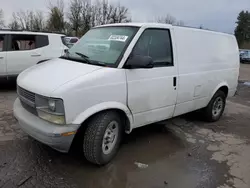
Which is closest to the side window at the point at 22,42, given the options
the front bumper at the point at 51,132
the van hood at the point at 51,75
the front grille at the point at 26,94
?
the van hood at the point at 51,75

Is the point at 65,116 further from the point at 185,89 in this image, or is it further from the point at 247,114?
the point at 247,114

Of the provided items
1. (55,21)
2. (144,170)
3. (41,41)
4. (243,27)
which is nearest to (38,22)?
(55,21)

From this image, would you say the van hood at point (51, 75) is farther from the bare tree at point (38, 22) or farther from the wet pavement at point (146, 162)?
the bare tree at point (38, 22)

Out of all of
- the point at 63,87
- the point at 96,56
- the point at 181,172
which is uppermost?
the point at 96,56

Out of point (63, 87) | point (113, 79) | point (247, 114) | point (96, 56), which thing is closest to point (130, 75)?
point (113, 79)

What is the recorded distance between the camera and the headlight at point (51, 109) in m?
2.72

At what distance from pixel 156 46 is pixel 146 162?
5.88ft

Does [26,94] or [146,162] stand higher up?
[26,94]

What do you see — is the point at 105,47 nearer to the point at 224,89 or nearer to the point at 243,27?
the point at 224,89

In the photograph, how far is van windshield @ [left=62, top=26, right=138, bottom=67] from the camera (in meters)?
3.34

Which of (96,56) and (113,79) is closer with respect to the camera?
(113,79)

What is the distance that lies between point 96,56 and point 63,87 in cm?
90

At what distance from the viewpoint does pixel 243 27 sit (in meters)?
56.4

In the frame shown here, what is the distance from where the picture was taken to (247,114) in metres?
6.23
